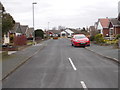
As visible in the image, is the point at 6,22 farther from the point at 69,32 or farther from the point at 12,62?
the point at 69,32

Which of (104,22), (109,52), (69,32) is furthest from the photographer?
(69,32)

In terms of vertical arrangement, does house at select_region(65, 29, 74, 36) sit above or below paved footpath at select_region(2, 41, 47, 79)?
above

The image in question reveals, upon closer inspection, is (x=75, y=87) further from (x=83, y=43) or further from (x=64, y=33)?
(x=64, y=33)

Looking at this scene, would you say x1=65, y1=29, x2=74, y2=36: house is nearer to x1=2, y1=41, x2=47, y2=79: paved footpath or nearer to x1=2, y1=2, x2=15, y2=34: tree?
x1=2, y1=41, x2=47, y2=79: paved footpath

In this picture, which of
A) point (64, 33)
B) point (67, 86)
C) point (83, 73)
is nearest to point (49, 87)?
point (67, 86)

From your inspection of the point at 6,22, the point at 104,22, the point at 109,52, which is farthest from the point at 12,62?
the point at 104,22

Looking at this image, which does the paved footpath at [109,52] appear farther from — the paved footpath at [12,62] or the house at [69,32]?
the house at [69,32]

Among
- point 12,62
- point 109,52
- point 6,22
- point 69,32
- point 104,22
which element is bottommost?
point 12,62

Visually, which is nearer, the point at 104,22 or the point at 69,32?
the point at 104,22

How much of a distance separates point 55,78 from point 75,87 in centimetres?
161

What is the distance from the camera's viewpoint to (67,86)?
707 centimetres

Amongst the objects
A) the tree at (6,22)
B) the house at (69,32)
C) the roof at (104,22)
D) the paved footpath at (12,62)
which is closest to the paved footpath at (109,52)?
the paved footpath at (12,62)

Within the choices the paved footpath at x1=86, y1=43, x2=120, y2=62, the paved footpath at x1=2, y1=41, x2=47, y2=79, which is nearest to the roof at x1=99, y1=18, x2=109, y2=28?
the paved footpath at x1=86, y1=43, x2=120, y2=62

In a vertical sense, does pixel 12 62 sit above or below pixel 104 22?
below
